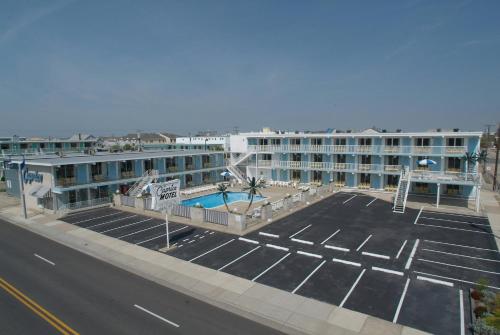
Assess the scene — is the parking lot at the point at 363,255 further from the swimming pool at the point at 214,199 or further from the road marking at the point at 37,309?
the swimming pool at the point at 214,199

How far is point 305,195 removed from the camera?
35.5m

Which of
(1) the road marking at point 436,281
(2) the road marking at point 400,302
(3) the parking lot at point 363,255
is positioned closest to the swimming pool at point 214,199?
(3) the parking lot at point 363,255

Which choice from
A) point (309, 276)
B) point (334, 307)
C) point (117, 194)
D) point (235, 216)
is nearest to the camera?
point (334, 307)

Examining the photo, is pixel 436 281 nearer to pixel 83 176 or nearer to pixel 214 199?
pixel 214 199

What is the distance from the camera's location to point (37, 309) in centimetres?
1451

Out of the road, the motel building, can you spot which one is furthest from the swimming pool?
the road

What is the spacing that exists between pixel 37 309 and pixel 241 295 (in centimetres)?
956

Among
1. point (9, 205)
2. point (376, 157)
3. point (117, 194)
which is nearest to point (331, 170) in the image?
point (376, 157)

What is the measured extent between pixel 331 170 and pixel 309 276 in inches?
1151

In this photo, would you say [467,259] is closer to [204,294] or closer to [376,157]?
[204,294]

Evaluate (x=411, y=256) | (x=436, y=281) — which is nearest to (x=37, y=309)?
(x=436, y=281)

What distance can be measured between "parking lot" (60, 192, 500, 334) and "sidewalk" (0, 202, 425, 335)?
2.30ft

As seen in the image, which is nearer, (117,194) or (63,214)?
(63,214)

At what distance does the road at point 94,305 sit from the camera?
12961 mm
